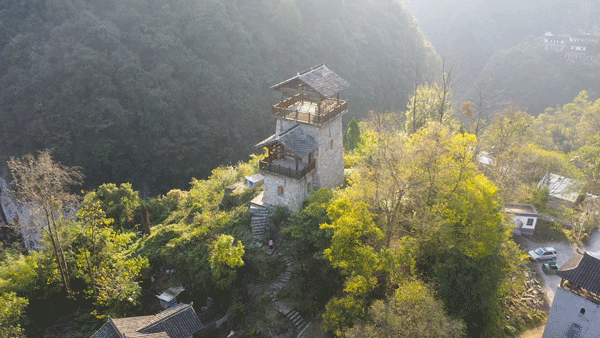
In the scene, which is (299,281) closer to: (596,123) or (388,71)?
(596,123)

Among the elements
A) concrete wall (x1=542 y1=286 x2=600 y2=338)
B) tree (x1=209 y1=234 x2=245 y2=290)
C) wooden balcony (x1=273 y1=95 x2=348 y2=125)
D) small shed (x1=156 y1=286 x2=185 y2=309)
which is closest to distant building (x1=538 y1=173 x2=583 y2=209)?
concrete wall (x1=542 y1=286 x2=600 y2=338)

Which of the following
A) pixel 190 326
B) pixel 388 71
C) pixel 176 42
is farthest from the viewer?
pixel 388 71

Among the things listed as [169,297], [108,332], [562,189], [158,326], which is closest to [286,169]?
[169,297]

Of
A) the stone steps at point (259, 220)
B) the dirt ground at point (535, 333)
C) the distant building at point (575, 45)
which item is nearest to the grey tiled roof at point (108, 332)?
the stone steps at point (259, 220)

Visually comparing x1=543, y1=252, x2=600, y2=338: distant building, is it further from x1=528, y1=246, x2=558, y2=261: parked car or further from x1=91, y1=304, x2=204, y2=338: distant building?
x1=91, y1=304, x2=204, y2=338: distant building

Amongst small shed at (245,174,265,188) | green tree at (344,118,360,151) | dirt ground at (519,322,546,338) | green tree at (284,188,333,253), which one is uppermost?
green tree at (344,118,360,151)

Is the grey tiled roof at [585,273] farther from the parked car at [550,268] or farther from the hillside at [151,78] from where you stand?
the hillside at [151,78]

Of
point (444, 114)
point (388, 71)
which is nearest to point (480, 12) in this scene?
point (388, 71)

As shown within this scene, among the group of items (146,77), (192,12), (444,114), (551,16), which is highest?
(551,16)
